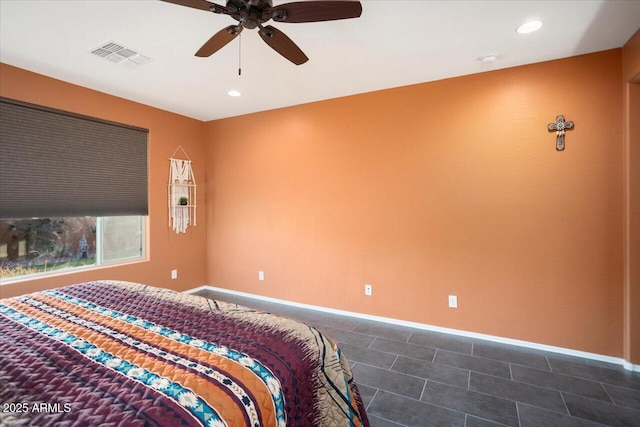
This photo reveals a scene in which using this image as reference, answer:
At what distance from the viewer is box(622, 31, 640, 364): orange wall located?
7.61 feet

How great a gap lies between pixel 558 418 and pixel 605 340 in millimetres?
1144

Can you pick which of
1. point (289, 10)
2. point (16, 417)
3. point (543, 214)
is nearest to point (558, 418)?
point (543, 214)

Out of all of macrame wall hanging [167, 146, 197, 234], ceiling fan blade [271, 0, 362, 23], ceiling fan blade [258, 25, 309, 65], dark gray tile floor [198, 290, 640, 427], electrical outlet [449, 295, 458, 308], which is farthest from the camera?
macrame wall hanging [167, 146, 197, 234]

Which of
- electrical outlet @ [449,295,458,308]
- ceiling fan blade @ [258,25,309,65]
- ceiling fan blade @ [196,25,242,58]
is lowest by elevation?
electrical outlet @ [449,295,458,308]

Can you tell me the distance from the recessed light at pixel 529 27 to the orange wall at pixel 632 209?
32.1 inches

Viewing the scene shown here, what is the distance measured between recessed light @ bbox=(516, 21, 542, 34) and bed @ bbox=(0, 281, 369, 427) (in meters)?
2.50

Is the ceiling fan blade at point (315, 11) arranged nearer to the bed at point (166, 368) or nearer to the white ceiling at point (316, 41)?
the white ceiling at point (316, 41)

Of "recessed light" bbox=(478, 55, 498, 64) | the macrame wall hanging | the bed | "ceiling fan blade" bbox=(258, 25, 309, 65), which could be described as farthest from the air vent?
"recessed light" bbox=(478, 55, 498, 64)

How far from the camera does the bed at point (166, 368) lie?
900 millimetres

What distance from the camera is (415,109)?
318 cm

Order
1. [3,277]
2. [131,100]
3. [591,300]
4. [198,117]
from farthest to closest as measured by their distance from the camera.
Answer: [198,117] → [131,100] → [3,277] → [591,300]

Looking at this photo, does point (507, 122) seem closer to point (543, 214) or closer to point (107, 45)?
point (543, 214)

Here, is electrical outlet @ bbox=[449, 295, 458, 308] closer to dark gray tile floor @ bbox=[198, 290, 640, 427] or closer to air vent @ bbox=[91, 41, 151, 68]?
→ dark gray tile floor @ bbox=[198, 290, 640, 427]

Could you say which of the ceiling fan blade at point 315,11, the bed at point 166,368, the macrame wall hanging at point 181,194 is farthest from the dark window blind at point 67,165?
the ceiling fan blade at point 315,11
